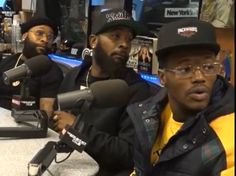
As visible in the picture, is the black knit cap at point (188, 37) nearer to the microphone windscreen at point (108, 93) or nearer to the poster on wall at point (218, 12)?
the microphone windscreen at point (108, 93)

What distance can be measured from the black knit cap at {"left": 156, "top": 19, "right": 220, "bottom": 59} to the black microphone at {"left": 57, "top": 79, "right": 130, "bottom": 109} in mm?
177

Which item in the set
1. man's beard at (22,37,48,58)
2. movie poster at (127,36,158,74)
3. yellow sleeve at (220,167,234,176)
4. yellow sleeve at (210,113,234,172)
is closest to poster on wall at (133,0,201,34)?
movie poster at (127,36,158,74)

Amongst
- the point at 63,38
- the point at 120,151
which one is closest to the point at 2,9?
the point at 63,38

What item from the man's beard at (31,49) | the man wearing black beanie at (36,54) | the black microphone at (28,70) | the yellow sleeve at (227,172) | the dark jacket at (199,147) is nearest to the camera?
the yellow sleeve at (227,172)

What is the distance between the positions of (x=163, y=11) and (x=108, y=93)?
1444 mm

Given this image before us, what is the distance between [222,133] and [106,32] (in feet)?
3.46

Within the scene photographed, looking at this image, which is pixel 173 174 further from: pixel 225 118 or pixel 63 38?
pixel 63 38

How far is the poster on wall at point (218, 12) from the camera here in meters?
2.11

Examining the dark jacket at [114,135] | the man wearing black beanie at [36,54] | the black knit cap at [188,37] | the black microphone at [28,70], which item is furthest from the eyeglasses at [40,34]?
the black knit cap at [188,37]

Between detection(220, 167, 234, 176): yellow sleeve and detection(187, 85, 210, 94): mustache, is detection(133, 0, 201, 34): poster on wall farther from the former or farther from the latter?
detection(220, 167, 234, 176): yellow sleeve

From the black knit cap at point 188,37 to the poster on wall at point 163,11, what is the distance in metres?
1.06

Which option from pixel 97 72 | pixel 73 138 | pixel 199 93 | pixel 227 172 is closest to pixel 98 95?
pixel 73 138

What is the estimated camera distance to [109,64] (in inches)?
84.1

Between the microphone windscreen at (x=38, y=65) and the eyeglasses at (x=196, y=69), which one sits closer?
the eyeglasses at (x=196, y=69)
